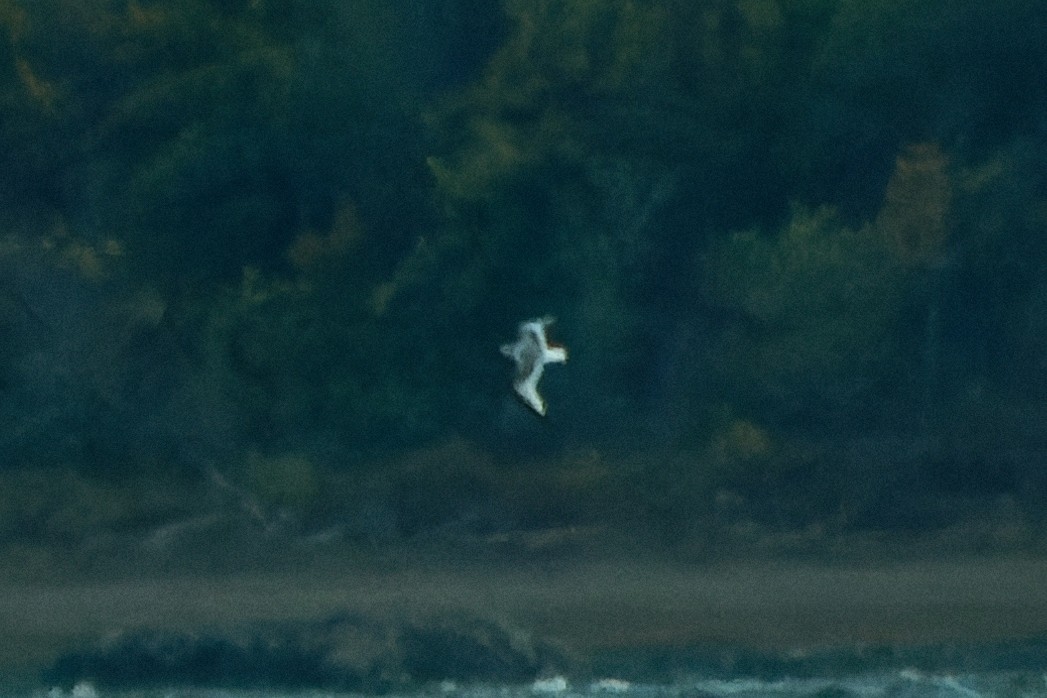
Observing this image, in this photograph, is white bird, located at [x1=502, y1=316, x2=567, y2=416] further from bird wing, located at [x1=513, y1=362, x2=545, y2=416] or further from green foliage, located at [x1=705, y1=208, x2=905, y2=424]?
green foliage, located at [x1=705, y1=208, x2=905, y2=424]

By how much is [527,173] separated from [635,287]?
1.28 metres

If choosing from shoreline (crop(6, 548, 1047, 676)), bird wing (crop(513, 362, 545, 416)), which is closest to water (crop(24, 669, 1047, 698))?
shoreline (crop(6, 548, 1047, 676))

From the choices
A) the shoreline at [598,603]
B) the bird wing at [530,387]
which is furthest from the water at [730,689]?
the bird wing at [530,387]

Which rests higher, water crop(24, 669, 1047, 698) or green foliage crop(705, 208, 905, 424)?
green foliage crop(705, 208, 905, 424)

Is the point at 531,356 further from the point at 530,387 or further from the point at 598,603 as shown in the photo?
the point at 598,603

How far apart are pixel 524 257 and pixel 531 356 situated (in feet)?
3.11

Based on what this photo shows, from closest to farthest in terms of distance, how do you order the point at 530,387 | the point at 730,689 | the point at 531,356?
the point at 730,689 < the point at 530,387 < the point at 531,356

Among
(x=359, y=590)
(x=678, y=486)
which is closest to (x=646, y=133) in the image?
(x=678, y=486)

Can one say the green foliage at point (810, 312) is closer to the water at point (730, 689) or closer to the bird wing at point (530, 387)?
the bird wing at point (530, 387)

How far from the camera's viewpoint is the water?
17.6 metres

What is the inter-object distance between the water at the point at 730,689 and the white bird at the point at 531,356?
2718 mm

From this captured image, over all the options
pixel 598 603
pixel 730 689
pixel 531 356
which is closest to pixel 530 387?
pixel 531 356

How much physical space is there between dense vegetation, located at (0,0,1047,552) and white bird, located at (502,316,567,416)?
0.43m

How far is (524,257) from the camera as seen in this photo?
2066 centimetres
